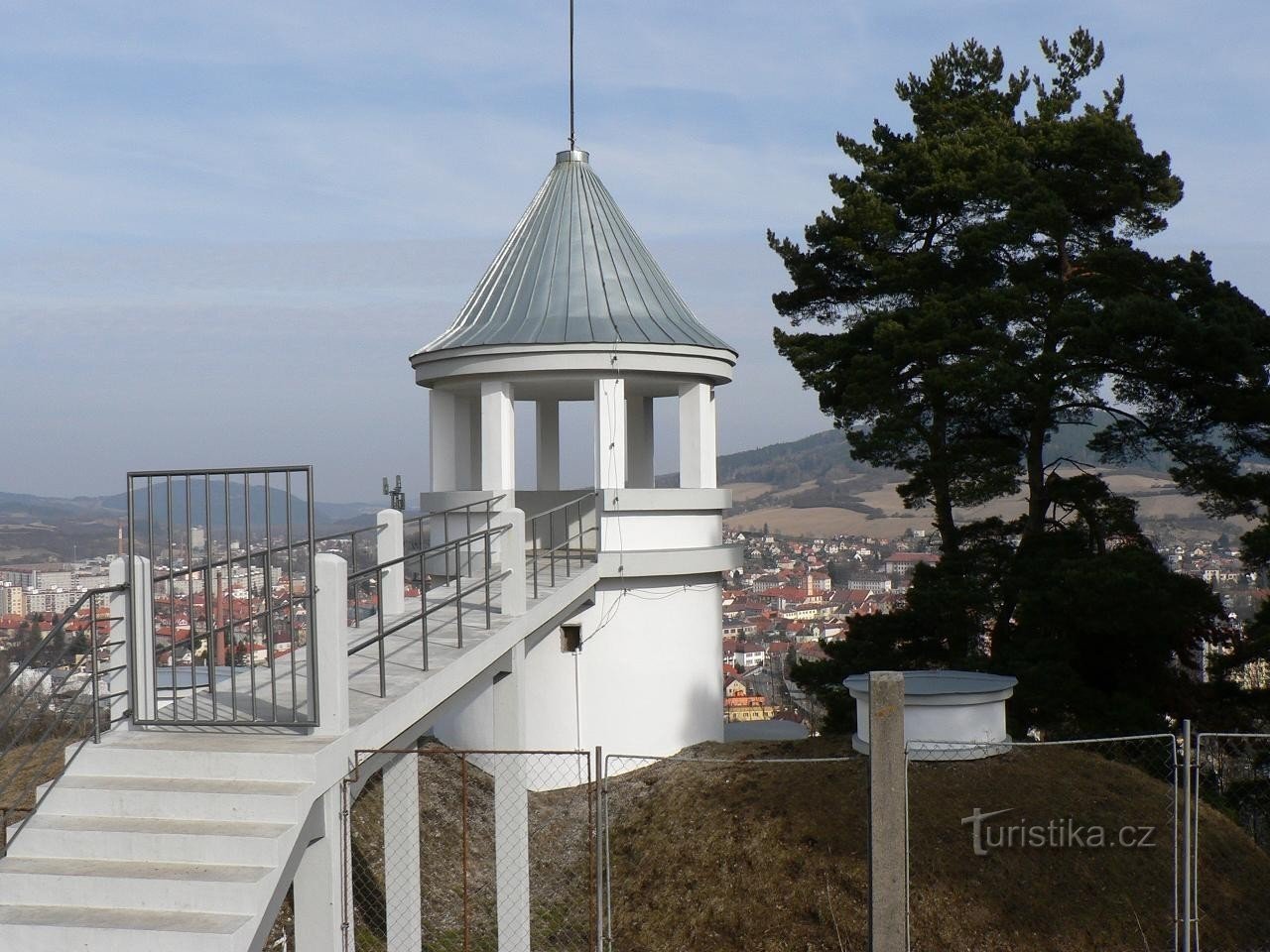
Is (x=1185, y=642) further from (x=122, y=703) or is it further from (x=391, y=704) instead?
(x=122, y=703)

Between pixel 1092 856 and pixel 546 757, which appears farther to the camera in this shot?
pixel 546 757

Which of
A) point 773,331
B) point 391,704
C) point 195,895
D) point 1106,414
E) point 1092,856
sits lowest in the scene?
point 1092,856

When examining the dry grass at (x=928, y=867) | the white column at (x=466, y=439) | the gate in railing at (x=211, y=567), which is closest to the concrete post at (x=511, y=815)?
the dry grass at (x=928, y=867)

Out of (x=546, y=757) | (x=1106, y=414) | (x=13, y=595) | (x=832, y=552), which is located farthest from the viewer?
(x=832, y=552)

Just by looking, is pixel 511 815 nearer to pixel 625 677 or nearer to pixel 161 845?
pixel 625 677

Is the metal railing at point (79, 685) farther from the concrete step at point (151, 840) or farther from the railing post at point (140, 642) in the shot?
the concrete step at point (151, 840)

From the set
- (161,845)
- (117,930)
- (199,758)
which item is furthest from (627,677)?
(117,930)

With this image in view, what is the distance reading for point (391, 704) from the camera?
324 inches

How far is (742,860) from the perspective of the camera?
38.4ft

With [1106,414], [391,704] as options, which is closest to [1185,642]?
[1106,414]

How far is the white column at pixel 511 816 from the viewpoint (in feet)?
37.0

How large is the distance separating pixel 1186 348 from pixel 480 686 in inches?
480

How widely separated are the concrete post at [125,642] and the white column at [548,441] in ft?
38.5

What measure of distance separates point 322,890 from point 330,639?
1.59m
